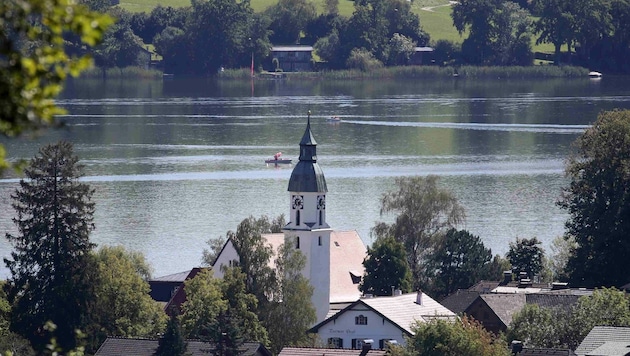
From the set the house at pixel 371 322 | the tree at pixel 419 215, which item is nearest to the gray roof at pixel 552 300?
the house at pixel 371 322

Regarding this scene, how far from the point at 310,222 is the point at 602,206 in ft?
26.4

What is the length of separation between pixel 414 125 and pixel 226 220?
161 ft

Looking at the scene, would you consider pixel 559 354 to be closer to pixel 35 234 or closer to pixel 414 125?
pixel 35 234

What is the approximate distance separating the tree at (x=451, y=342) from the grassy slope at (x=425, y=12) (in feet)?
460

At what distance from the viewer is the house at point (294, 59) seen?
168375 millimetres

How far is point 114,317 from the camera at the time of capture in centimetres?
4006

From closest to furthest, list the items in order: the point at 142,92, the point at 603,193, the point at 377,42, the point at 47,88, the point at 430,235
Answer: the point at 47,88 < the point at 603,193 < the point at 430,235 < the point at 142,92 < the point at 377,42

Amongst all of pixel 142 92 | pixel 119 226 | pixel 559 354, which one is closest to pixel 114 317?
pixel 559 354

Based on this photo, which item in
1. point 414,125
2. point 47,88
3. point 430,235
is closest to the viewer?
point 47,88

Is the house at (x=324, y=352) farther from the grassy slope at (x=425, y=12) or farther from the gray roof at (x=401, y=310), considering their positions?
the grassy slope at (x=425, y=12)

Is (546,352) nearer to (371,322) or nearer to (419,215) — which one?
(371,322)

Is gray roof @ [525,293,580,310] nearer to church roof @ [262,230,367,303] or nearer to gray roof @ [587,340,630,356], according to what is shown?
church roof @ [262,230,367,303]

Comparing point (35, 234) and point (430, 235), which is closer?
point (35, 234)

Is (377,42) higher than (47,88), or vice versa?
(47,88)
